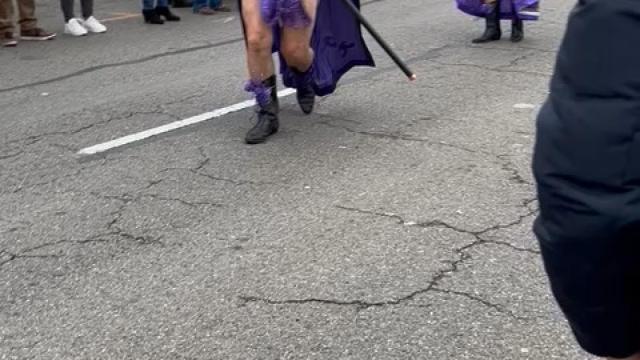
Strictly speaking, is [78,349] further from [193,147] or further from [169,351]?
[193,147]

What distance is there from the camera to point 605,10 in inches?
55.5

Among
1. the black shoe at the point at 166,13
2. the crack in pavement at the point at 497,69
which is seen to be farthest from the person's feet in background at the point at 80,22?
the crack in pavement at the point at 497,69

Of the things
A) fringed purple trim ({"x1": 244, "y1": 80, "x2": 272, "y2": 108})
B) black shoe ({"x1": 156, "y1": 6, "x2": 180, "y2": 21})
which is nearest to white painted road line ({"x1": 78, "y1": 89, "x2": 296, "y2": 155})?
fringed purple trim ({"x1": 244, "y1": 80, "x2": 272, "y2": 108})

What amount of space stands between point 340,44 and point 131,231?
237 cm

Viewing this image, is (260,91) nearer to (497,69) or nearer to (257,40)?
(257,40)

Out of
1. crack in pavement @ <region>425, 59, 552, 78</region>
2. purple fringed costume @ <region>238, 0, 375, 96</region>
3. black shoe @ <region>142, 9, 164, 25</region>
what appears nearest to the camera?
purple fringed costume @ <region>238, 0, 375, 96</region>

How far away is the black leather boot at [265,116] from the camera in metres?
5.50

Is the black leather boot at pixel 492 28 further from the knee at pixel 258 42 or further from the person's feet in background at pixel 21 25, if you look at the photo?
the person's feet in background at pixel 21 25

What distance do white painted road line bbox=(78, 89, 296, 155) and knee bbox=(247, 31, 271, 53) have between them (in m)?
0.98

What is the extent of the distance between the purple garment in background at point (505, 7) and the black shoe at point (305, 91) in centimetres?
278

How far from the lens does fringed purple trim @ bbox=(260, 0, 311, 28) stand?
16.7 ft

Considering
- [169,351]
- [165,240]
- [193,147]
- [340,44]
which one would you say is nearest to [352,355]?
[169,351]

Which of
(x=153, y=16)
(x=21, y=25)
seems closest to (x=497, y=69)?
(x=153, y=16)

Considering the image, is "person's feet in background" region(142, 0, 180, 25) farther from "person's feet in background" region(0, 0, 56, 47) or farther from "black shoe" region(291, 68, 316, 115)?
"black shoe" region(291, 68, 316, 115)
